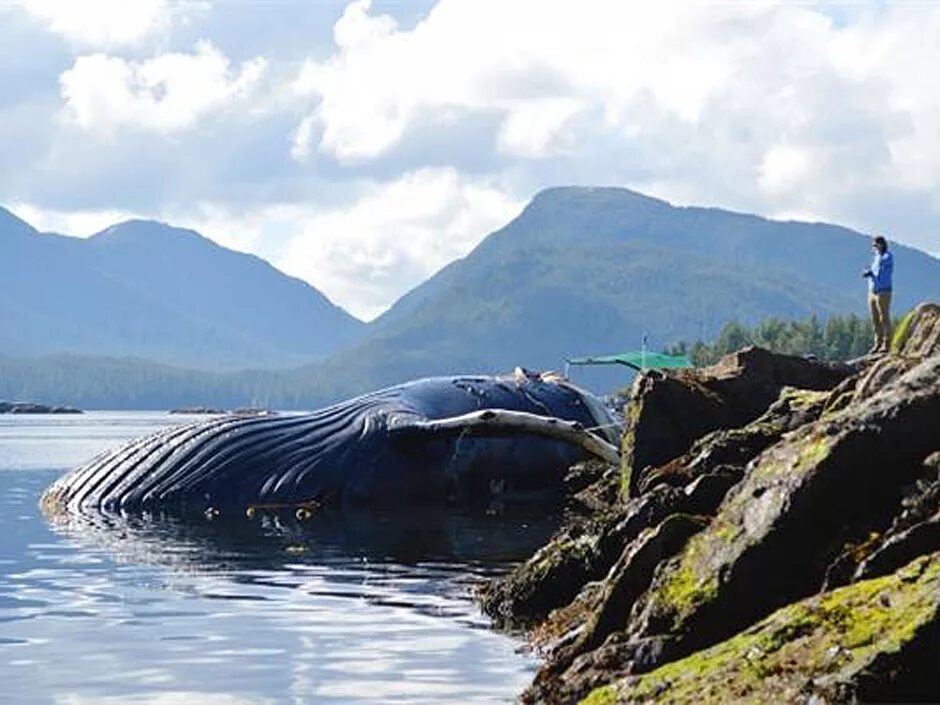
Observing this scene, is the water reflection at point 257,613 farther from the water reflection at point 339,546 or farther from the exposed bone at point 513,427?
the exposed bone at point 513,427

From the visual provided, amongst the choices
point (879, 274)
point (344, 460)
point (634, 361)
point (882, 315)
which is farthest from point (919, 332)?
point (634, 361)

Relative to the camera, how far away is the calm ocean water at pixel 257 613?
1504 cm

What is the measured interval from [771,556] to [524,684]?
9.53 feet

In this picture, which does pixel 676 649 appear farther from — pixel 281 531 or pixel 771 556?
pixel 281 531

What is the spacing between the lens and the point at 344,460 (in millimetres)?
38125

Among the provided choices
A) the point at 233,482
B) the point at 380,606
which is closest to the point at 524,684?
the point at 380,606

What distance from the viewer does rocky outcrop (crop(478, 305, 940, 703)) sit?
1064cm

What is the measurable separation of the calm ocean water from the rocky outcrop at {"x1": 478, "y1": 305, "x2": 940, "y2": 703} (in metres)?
1.45

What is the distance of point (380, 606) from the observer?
2030 centimetres

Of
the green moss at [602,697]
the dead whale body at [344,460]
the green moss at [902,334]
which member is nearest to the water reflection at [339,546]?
the dead whale body at [344,460]

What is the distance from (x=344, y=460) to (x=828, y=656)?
27982 mm

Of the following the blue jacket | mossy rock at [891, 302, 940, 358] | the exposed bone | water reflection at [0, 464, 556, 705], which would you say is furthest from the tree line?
water reflection at [0, 464, 556, 705]

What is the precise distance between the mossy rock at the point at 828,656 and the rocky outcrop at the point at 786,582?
1 centimetres

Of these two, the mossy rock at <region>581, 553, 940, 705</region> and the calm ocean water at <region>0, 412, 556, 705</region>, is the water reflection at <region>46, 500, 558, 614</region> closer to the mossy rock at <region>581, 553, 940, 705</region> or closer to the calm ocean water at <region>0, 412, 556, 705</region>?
the calm ocean water at <region>0, 412, 556, 705</region>
